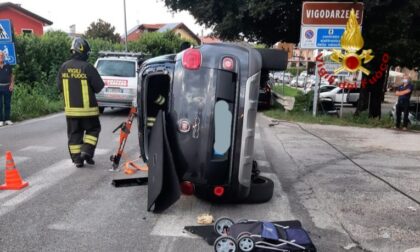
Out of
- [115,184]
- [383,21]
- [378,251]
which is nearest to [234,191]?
[378,251]

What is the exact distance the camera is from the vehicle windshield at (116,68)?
14.4m

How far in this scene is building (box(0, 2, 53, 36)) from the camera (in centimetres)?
4256

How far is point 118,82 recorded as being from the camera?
13.9 meters

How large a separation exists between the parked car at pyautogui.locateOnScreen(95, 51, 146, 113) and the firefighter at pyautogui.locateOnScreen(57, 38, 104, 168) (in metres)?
6.46

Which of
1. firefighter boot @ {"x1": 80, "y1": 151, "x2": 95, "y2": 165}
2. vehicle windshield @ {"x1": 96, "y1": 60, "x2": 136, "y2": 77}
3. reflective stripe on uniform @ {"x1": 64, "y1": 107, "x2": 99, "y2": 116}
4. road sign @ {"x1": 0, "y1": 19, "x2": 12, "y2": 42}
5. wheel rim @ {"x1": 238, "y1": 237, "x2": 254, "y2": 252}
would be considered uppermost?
road sign @ {"x1": 0, "y1": 19, "x2": 12, "y2": 42}

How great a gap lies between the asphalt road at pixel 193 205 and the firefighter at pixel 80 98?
0.36m

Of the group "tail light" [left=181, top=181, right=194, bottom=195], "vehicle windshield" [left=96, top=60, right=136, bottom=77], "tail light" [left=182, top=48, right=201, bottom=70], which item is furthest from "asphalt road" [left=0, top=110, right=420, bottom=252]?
"vehicle windshield" [left=96, top=60, right=136, bottom=77]

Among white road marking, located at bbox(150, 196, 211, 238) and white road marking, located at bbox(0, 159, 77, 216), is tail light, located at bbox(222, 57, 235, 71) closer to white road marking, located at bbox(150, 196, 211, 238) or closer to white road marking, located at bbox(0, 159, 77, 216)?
white road marking, located at bbox(150, 196, 211, 238)

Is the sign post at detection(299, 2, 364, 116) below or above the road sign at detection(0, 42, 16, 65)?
above

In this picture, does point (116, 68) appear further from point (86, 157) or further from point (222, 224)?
point (222, 224)

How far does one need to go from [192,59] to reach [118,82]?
9.62m

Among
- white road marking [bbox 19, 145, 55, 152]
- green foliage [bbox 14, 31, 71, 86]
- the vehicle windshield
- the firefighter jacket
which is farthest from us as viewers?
green foliage [bbox 14, 31, 71, 86]

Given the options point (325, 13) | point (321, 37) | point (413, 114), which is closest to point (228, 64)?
point (321, 37)

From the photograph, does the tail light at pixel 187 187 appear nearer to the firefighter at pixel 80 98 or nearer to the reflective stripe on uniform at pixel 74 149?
the firefighter at pixel 80 98
